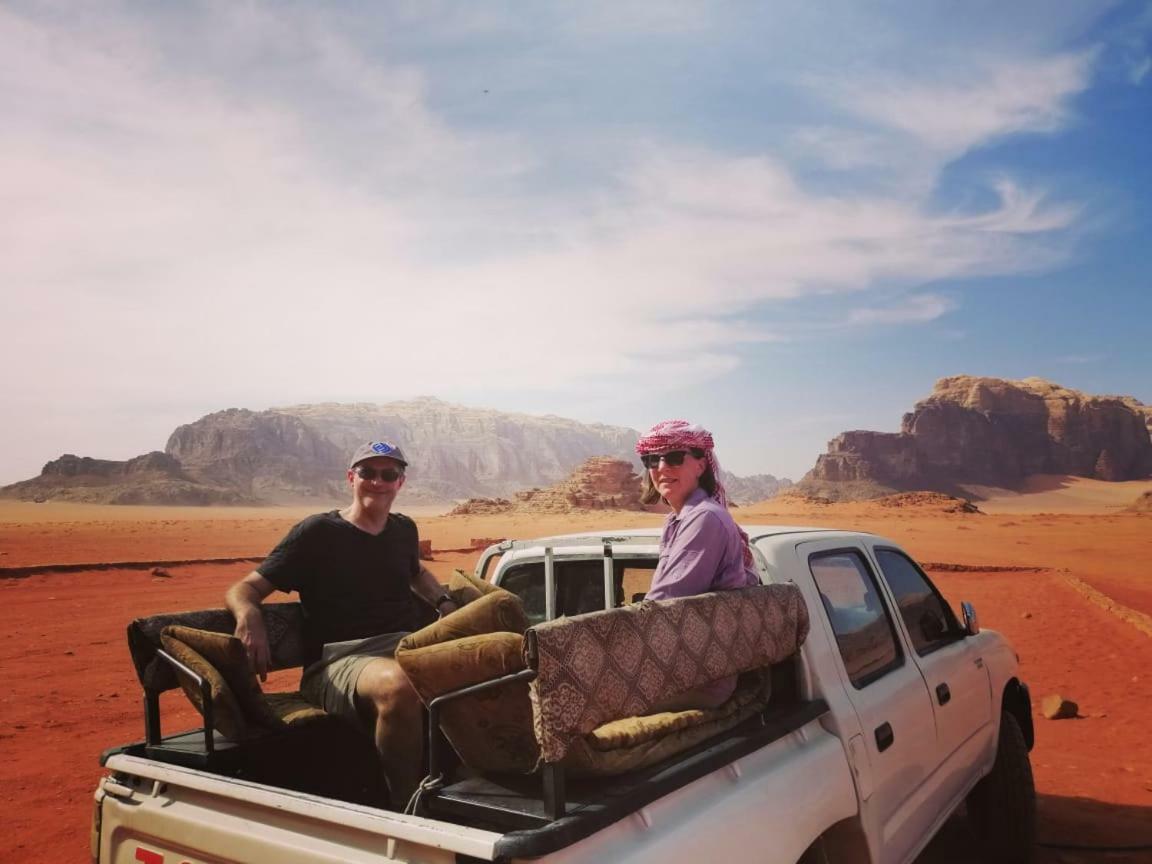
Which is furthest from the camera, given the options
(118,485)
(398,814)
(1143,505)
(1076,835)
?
(118,485)

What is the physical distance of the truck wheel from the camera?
14.5 feet

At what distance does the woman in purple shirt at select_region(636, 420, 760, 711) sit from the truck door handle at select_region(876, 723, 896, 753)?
71 cm

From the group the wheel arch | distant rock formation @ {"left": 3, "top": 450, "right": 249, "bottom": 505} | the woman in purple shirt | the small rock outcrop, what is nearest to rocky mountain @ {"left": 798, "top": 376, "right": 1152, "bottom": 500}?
distant rock formation @ {"left": 3, "top": 450, "right": 249, "bottom": 505}

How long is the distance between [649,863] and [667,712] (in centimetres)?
68

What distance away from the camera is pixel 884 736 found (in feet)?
10.1

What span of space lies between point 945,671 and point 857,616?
733 millimetres

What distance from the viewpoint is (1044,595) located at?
16.1 m

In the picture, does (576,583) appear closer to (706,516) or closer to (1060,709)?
(706,516)

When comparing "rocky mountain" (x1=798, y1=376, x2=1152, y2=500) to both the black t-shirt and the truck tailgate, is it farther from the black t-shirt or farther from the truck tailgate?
the truck tailgate

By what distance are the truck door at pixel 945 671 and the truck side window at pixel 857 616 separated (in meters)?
0.17

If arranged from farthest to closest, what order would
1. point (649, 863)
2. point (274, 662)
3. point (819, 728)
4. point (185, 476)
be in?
point (185, 476) < point (274, 662) < point (819, 728) < point (649, 863)

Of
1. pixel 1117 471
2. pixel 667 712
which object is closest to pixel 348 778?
pixel 667 712

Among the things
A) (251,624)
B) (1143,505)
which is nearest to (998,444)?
(1143,505)

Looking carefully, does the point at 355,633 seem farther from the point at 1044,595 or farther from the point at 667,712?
the point at 1044,595
